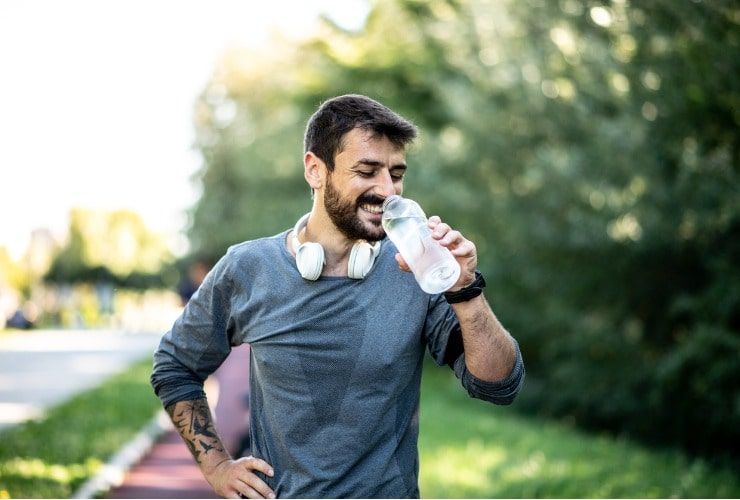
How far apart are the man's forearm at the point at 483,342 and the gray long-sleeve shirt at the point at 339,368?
0.13ft

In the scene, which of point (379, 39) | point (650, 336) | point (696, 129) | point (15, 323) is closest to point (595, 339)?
point (650, 336)

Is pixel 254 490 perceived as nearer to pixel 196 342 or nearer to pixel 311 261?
pixel 196 342

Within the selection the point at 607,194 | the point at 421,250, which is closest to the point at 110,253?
the point at 607,194

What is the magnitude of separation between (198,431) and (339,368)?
0.65 m

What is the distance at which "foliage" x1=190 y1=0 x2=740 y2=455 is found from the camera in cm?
922

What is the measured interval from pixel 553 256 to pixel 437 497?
4.97 m

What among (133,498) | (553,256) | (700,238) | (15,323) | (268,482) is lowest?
(15,323)

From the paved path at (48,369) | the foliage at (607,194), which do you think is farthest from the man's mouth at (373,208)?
the paved path at (48,369)

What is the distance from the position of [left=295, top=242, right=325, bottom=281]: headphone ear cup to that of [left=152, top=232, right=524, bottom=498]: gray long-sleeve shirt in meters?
0.04

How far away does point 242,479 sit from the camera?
2867 mm

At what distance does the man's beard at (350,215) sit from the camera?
9.30ft

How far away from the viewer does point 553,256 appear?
472 inches

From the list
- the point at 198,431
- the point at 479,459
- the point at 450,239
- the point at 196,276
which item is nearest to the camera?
the point at 450,239

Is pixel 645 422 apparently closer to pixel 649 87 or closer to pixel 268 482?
→ pixel 649 87
